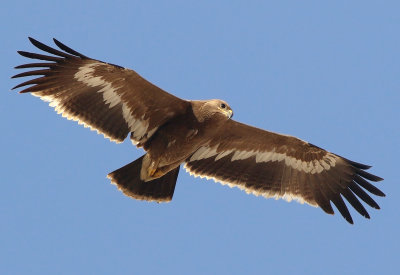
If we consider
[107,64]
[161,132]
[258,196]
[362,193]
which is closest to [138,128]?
[161,132]

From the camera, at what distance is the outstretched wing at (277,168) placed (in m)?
13.6

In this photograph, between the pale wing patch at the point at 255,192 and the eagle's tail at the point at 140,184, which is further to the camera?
the pale wing patch at the point at 255,192

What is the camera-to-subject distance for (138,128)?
13234 mm

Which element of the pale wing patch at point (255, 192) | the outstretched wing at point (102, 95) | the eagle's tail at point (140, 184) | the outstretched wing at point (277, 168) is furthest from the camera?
the pale wing patch at point (255, 192)

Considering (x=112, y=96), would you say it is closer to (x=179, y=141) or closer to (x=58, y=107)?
(x=58, y=107)

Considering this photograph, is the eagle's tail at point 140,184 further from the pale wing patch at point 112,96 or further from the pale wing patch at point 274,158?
the pale wing patch at point 274,158

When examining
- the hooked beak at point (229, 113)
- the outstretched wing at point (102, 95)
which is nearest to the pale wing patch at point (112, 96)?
Result: the outstretched wing at point (102, 95)

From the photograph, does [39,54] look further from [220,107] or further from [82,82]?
[220,107]

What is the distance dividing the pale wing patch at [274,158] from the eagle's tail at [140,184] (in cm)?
55

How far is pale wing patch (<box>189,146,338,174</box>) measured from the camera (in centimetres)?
1377

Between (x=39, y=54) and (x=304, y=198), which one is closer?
(x=39, y=54)

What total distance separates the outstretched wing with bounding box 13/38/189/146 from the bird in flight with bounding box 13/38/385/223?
0.05ft

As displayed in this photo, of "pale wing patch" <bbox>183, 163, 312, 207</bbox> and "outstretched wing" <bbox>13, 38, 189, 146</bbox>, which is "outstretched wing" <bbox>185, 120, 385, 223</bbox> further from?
"outstretched wing" <bbox>13, 38, 189, 146</bbox>

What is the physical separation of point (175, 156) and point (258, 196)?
1.60 m
